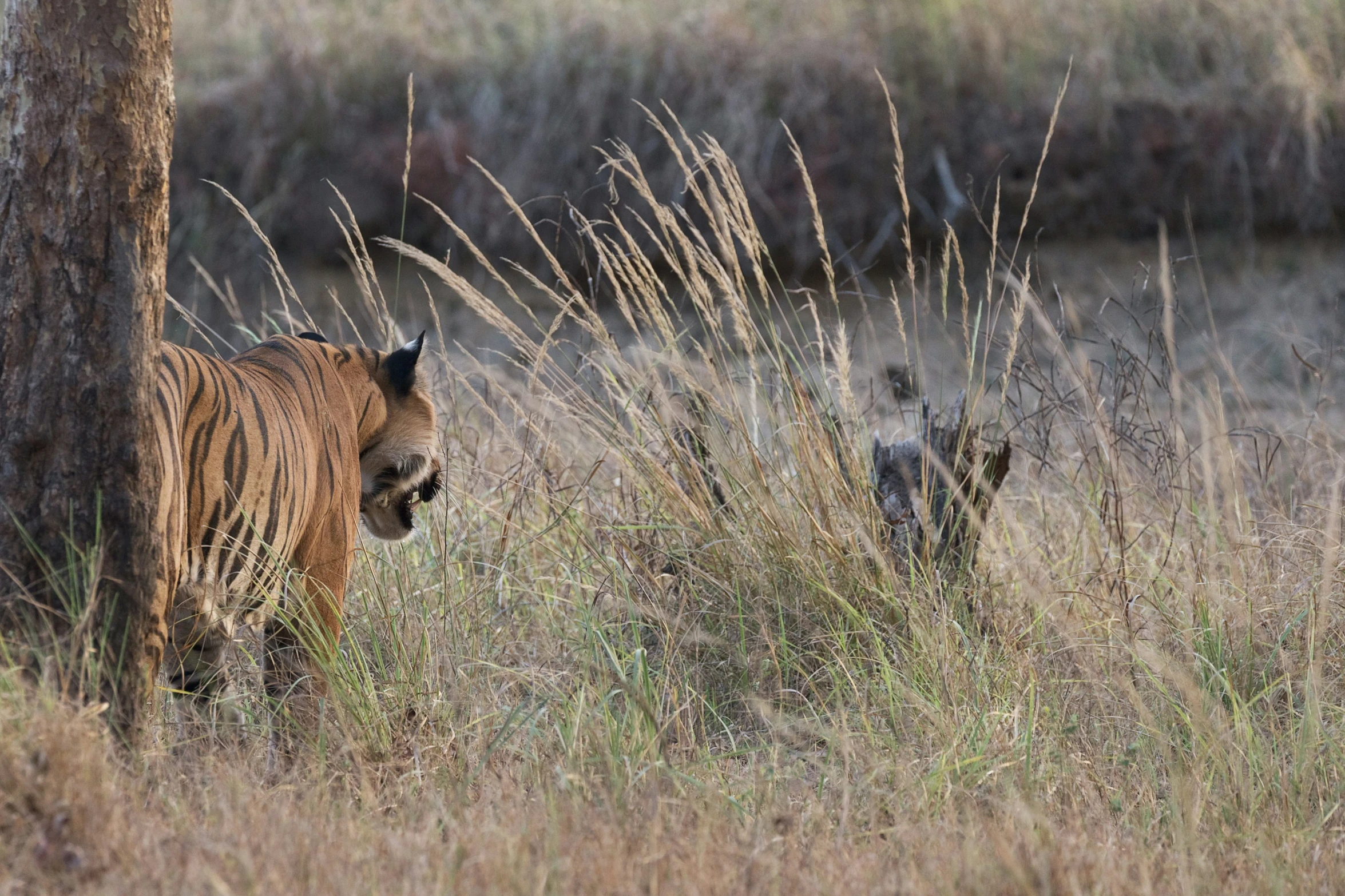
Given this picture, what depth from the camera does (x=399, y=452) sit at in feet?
11.9

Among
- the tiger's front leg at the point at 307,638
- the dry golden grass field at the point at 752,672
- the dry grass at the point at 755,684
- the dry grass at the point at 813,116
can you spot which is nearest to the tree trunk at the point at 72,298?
the dry golden grass field at the point at 752,672

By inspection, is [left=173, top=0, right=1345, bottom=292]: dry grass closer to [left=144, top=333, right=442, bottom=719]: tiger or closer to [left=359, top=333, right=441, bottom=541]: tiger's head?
[left=359, top=333, right=441, bottom=541]: tiger's head

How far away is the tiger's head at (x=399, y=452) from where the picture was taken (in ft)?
11.9

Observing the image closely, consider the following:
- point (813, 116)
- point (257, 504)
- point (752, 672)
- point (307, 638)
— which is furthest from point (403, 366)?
point (813, 116)

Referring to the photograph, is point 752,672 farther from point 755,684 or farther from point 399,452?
point 399,452

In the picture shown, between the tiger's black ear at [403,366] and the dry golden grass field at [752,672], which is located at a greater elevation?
the tiger's black ear at [403,366]

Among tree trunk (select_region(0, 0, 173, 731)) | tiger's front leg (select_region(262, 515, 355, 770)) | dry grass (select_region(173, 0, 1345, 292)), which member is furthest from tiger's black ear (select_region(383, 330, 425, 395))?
dry grass (select_region(173, 0, 1345, 292))

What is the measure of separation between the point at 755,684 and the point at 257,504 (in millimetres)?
1414

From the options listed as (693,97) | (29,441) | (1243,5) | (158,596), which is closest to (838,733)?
(158,596)

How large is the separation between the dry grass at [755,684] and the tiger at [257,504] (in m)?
0.20

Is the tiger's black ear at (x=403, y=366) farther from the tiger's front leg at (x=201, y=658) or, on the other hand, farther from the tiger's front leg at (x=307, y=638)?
the tiger's front leg at (x=201, y=658)

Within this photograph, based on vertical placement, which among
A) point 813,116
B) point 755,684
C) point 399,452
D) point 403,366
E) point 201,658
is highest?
point 403,366

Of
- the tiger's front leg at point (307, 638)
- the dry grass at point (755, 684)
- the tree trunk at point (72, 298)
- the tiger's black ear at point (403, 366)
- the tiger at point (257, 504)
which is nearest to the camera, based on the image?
the dry grass at point (755, 684)

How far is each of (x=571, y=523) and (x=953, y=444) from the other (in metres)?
1.21
